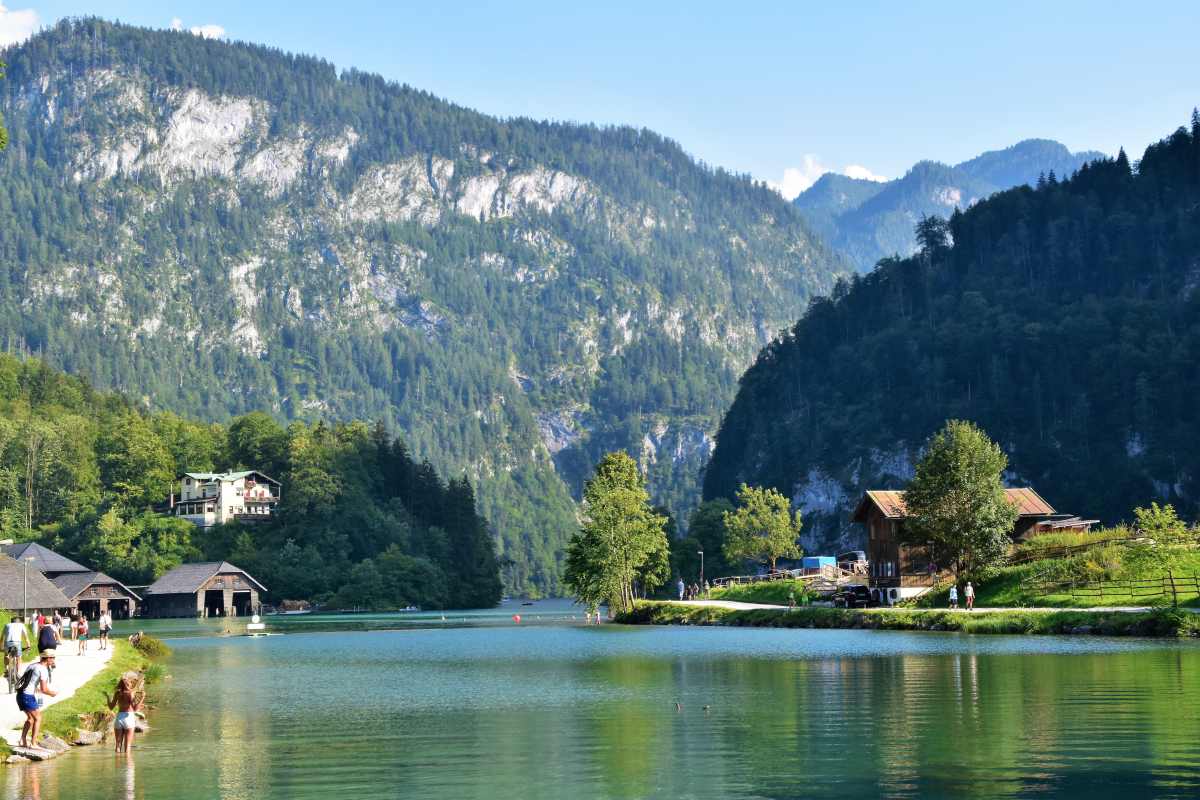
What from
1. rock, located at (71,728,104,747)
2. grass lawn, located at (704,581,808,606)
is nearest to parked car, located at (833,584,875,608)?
grass lawn, located at (704,581,808,606)

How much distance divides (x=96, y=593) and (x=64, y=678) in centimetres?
11279

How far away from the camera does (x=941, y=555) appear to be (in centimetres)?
10438

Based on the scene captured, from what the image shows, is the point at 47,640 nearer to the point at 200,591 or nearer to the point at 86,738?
the point at 86,738

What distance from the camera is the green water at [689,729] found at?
93.0 ft

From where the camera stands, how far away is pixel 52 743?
3381 centimetres

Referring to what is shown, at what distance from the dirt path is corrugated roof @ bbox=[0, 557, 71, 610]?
15.3m

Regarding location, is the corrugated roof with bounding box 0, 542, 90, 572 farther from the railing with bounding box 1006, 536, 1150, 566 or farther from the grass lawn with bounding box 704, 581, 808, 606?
the railing with bounding box 1006, 536, 1150, 566

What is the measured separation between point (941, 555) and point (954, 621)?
24173 millimetres

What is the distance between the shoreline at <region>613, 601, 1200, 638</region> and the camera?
67.4 meters

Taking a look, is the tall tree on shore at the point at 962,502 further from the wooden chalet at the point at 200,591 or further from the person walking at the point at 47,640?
the wooden chalet at the point at 200,591

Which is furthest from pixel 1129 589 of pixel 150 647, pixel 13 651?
pixel 13 651

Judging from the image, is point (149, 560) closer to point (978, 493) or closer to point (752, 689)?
point (978, 493)

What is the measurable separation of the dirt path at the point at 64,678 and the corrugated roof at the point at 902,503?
6529cm

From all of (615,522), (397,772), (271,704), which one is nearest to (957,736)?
(397,772)
